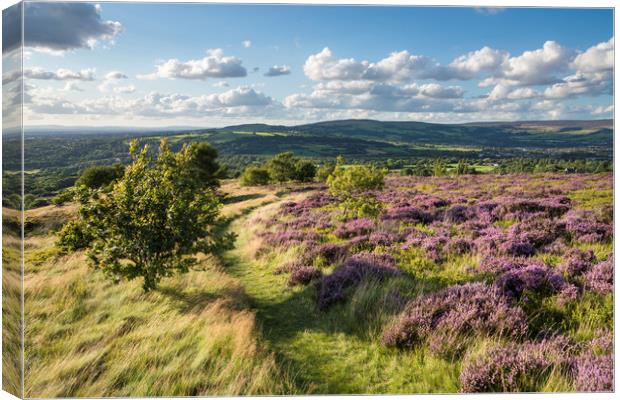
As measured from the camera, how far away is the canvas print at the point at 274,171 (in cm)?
522

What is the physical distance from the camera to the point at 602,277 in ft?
21.2

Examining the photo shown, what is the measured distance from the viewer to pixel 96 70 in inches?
256

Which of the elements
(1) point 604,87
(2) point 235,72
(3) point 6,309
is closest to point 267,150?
(2) point 235,72

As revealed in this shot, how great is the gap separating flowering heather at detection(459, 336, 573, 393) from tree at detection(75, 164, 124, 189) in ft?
22.8

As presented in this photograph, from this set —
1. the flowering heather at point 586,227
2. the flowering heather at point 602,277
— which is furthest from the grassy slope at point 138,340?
the flowering heather at point 586,227

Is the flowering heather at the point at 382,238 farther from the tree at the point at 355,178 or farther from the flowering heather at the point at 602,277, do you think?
the flowering heather at the point at 602,277

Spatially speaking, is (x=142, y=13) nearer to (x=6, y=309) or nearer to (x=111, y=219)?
(x=111, y=219)

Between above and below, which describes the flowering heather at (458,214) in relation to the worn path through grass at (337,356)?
above

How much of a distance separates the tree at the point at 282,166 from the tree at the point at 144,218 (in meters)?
2.10

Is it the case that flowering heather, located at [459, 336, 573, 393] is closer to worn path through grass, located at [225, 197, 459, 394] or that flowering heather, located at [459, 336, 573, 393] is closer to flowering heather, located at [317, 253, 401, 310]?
worn path through grass, located at [225, 197, 459, 394]

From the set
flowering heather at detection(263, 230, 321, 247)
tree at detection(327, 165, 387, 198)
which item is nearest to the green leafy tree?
tree at detection(327, 165, 387, 198)

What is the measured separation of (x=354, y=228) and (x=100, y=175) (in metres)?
6.17

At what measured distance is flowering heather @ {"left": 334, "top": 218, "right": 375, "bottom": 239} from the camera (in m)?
9.76

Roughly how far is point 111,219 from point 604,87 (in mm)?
9381
